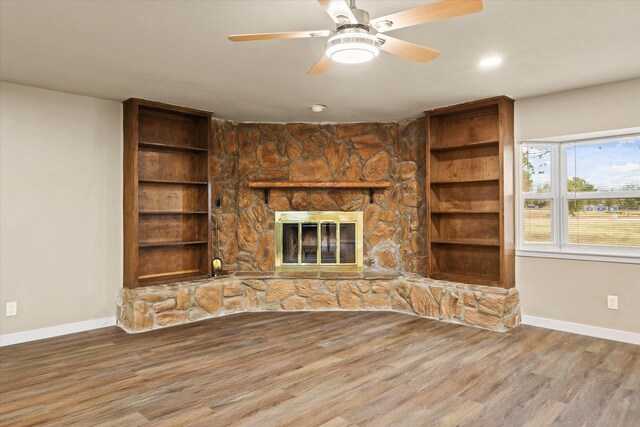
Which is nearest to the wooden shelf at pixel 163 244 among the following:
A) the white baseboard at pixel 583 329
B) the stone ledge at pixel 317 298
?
the stone ledge at pixel 317 298

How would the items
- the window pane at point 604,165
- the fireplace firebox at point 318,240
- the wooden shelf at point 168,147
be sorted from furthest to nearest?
the fireplace firebox at point 318,240
the wooden shelf at point 168,147
the window pane at point 604,165

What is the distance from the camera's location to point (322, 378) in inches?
113

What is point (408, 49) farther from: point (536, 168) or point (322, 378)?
point (536, 168)

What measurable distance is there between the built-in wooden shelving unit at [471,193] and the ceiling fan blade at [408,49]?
2.23m

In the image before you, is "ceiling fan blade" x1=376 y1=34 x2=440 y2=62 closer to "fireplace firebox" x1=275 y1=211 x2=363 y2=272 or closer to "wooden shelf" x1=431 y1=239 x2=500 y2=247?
"wooden shelf" x1=431 y1=239 x2=500 y2=247

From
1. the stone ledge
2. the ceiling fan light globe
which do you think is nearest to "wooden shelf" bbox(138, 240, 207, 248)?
the stone ledge

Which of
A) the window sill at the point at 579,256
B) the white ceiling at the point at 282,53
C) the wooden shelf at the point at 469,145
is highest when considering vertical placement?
the white ceiling at the point at 282,53

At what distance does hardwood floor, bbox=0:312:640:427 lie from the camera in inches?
93.0

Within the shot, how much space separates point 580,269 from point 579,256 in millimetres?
124

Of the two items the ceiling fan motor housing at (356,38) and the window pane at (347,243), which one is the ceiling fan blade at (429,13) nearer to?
the ceiling fan motor housing at (356,38)

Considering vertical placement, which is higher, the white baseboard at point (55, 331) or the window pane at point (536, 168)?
the window pane at point (536, 168)

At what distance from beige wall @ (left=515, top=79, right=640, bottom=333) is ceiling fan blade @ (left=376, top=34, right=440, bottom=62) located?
7.75 ft

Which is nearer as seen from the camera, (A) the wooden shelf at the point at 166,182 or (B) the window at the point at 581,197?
(B) the window at the point at 581,197

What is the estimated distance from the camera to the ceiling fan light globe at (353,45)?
1.96 meters
